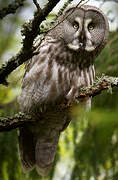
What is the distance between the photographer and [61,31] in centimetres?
277

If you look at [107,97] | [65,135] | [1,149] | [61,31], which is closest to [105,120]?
[107,97]

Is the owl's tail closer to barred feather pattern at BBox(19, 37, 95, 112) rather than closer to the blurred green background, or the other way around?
the blurred green background

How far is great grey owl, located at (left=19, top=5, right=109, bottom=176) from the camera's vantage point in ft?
8.51

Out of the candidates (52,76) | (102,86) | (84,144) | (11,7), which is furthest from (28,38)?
(84,144)

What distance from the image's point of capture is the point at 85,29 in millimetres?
2658

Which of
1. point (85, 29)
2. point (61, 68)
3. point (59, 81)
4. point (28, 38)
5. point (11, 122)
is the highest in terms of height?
point (85, 29)

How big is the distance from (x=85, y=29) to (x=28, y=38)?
1412mm

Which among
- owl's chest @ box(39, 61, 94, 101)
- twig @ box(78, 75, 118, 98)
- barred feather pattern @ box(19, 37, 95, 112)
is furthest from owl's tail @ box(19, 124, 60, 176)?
twig @ box(78, 75, 118, 98)

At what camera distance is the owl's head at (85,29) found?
8.78ft

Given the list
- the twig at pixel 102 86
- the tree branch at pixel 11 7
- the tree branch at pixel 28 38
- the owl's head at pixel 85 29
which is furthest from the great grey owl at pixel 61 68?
the tree branch at pixel 11 7

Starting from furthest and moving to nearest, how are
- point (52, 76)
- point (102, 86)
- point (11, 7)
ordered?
point (52, 76)
point (102, 86)
point (11, 7)

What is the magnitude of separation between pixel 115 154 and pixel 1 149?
93 centimetres

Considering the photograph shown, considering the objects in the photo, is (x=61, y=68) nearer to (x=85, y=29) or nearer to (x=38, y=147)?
(x=85, y=29)

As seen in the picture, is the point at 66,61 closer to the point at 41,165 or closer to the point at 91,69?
the point at 91,69
